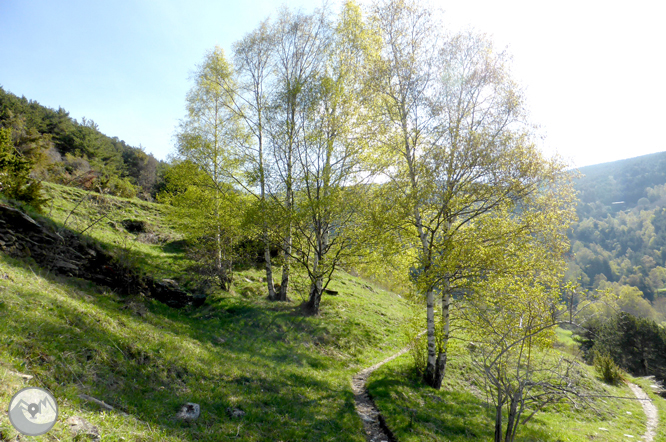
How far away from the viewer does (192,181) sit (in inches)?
678

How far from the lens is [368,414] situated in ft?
29.9

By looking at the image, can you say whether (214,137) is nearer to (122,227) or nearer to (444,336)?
(122,227)

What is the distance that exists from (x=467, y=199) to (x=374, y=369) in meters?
8.40

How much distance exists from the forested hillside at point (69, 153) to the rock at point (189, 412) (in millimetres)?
27991

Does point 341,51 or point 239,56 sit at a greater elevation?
point 239,56

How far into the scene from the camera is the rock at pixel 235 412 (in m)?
6.67

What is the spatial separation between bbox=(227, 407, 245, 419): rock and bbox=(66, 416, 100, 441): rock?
311cm

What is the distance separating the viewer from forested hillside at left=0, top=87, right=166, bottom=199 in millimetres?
27909

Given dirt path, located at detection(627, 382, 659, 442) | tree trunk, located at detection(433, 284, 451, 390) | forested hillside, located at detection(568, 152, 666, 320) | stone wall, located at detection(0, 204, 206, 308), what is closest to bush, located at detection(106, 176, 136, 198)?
stone wall, located at detection(0, 204, 206, 308)

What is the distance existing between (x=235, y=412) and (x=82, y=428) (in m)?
3.45

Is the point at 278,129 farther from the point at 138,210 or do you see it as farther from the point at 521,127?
the point at 138,210

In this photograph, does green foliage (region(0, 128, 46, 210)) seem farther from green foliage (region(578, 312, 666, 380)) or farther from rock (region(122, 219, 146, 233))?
green foliage (region(578, 312, 666, 380))

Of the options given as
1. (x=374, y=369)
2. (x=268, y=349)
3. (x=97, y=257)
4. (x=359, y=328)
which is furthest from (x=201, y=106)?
(x=374, y=369)

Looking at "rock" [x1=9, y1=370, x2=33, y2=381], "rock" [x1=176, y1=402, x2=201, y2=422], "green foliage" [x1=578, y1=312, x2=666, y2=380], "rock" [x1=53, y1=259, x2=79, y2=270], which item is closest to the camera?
"rock" [x1=9, y1=370, x2=33, y2=381]
